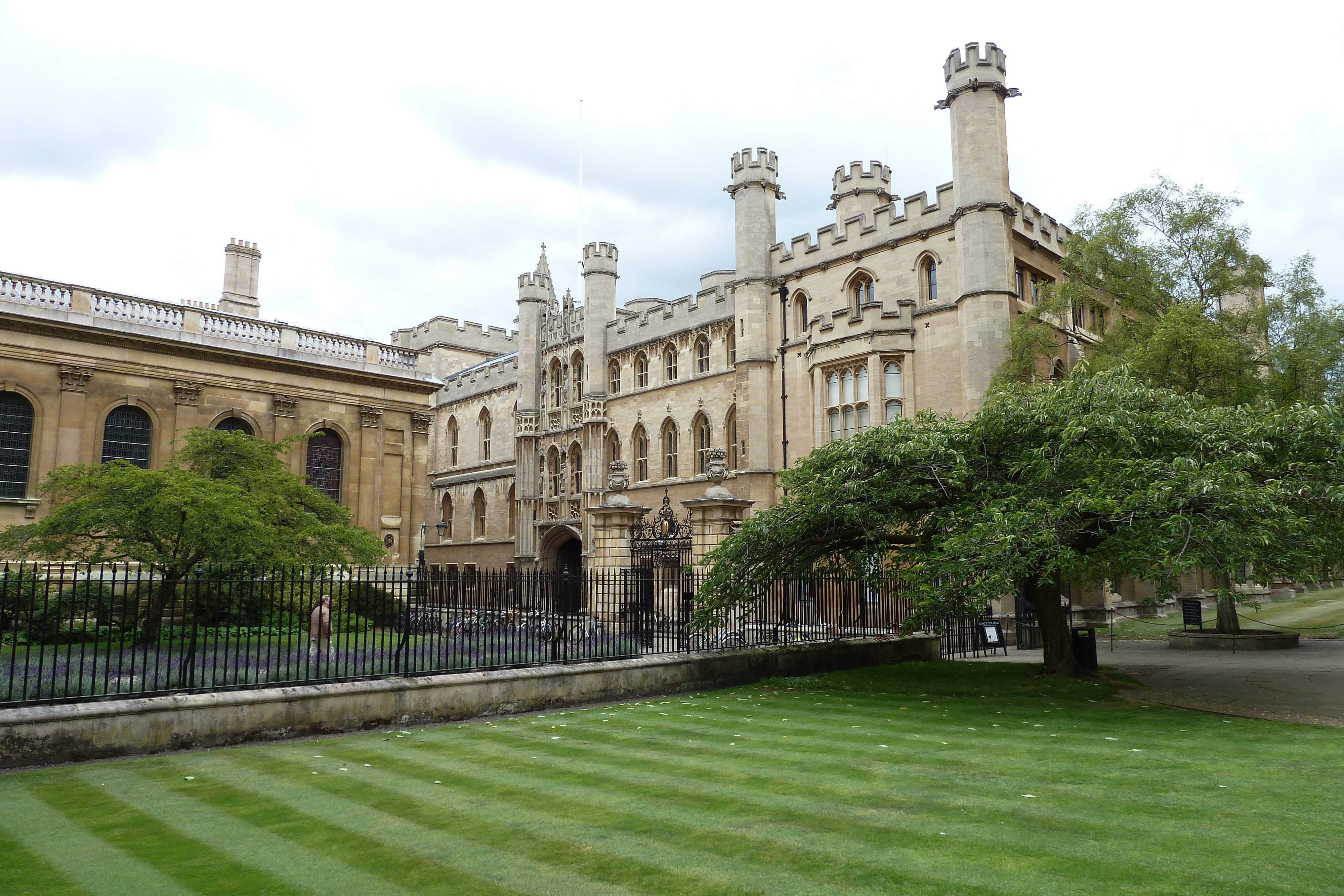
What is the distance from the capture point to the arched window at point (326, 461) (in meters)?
28.3

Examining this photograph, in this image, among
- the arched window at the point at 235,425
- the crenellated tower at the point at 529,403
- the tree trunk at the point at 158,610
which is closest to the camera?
the tree trunk at the point at 158,610

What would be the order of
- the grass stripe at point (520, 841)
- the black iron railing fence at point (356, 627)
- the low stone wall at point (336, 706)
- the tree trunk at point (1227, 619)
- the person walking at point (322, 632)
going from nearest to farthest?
the grass stripe at point (520, 841) → the low stone wall at point (336, 706) → the black iron railing fence at point (356, 627) → the person walking at point (322, 632) → the tree trunk at point (1227, 619)

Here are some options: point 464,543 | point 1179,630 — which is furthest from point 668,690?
point 464,543

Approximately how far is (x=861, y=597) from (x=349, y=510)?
503 inches

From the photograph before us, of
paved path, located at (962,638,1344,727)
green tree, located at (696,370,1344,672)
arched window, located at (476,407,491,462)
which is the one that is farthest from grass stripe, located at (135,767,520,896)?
arched window, located at (476,407,491,462)

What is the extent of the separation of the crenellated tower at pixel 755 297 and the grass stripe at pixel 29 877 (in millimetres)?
29158

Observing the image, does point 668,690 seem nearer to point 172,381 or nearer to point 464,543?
point 172,381

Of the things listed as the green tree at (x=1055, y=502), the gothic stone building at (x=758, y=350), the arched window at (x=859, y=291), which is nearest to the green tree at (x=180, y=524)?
the green tree at (x=1055, y=502)

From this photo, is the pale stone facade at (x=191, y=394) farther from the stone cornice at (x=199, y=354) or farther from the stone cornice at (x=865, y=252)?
the stone cornice at (x=865, y=252)

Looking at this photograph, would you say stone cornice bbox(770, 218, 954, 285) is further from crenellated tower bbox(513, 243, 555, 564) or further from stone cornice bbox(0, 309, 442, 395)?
crenellated tower bbox(513, 243, 555, 564)

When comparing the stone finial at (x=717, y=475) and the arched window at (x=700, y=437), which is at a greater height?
the arched window at (x=700, y=437)

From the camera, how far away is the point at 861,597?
56.9 ft

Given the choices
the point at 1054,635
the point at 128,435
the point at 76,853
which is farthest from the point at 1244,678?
the point at 128,435

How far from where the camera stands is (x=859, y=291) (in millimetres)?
32562
